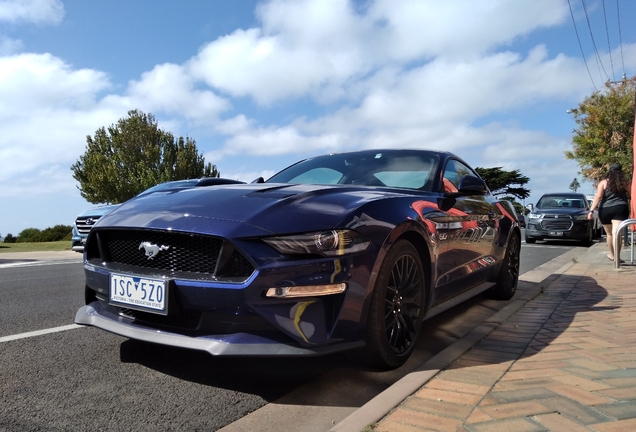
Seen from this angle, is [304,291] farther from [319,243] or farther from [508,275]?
[508,275]

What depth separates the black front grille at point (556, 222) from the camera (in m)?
14.6

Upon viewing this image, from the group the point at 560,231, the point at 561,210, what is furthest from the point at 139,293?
the point at 561,210

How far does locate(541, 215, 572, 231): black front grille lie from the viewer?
1458 cm

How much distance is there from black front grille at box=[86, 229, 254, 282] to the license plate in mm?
63

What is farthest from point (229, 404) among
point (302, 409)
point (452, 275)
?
point (452, 275)

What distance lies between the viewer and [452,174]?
14.4ft

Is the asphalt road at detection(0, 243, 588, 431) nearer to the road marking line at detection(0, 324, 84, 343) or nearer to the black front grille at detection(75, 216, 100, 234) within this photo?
the road marking line at detection(0, 324, 84, 343)

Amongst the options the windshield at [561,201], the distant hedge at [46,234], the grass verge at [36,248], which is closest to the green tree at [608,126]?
the windshield at [561,201]

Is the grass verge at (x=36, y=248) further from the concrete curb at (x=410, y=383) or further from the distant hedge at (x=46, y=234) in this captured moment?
the concrete curb at (x=410, y=383)

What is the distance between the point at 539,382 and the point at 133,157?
161ft

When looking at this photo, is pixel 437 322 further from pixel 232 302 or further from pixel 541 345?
pixel 232 302

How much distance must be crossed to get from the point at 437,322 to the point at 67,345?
9.00ft

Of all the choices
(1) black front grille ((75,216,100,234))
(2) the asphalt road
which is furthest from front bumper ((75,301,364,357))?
(1) black front grille ((75,216,100,234))

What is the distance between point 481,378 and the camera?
265 centimetres
